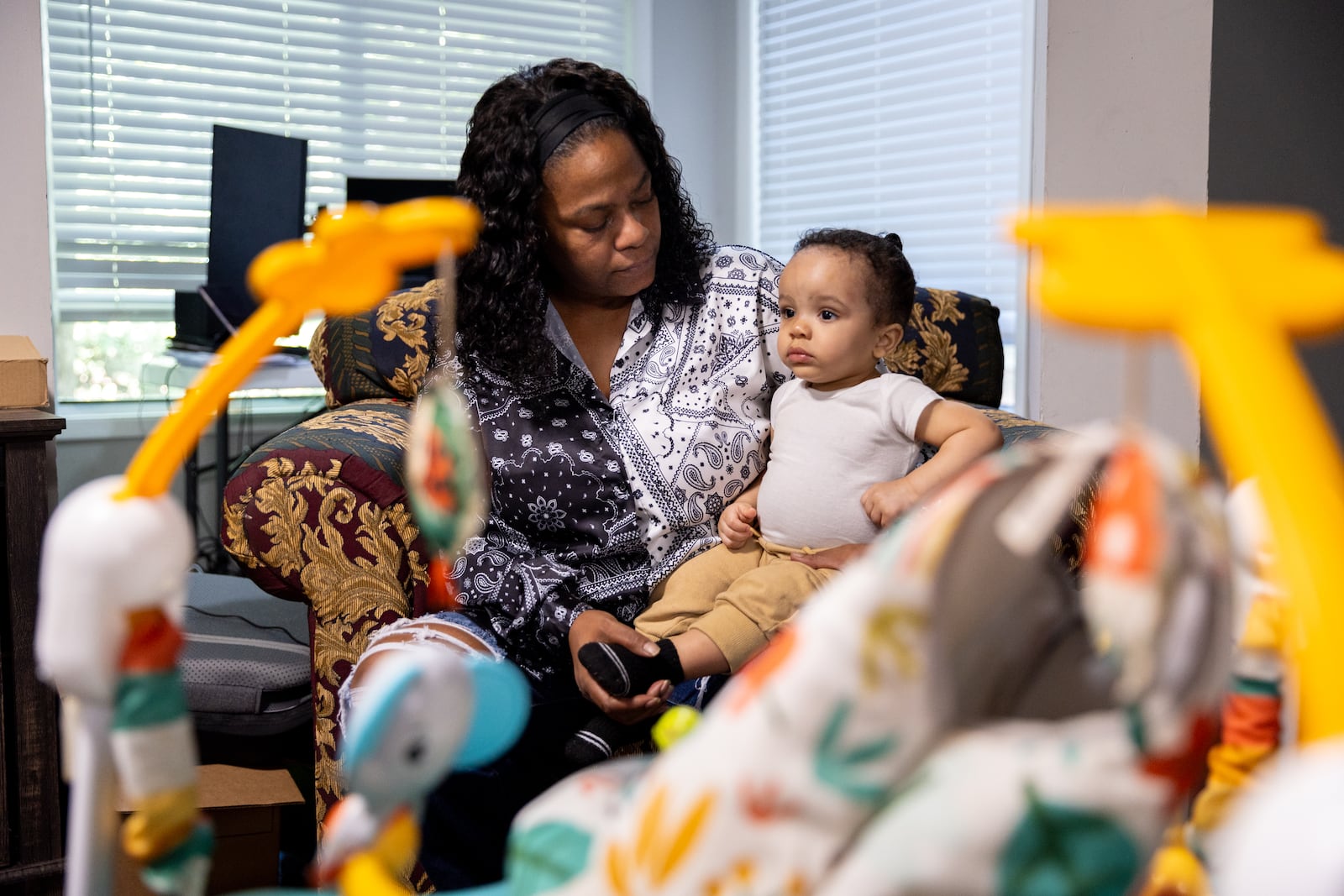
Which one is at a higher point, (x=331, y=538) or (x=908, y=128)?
(x=908, y=128)

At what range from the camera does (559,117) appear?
1.57m

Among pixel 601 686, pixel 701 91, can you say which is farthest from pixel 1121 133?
pixel 701 91

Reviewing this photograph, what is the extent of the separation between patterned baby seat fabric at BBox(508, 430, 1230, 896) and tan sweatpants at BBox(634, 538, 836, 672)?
813 mm

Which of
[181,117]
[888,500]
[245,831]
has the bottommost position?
[245,831]

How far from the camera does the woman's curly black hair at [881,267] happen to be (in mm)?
1530

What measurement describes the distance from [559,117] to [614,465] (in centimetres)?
48

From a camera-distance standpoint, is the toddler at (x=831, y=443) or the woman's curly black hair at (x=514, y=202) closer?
the toddler at (x=831, y=443)

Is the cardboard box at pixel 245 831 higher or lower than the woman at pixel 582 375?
lower

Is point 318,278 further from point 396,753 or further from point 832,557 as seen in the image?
point 832,557

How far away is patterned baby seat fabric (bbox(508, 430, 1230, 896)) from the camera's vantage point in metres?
0.44

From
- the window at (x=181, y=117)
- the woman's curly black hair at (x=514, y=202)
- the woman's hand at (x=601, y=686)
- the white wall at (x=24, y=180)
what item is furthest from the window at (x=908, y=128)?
the white wall at (x=24, y=180)

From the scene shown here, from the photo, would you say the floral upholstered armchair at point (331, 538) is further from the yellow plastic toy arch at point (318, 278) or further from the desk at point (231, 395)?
the desk at point (231, 395)

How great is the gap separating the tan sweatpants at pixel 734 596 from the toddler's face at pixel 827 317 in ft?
0.85

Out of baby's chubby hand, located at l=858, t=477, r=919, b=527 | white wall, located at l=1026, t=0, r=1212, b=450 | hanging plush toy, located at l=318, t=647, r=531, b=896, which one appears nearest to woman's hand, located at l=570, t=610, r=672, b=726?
baby's chubby hand, located at l=858, t=477, r=919, b=527
